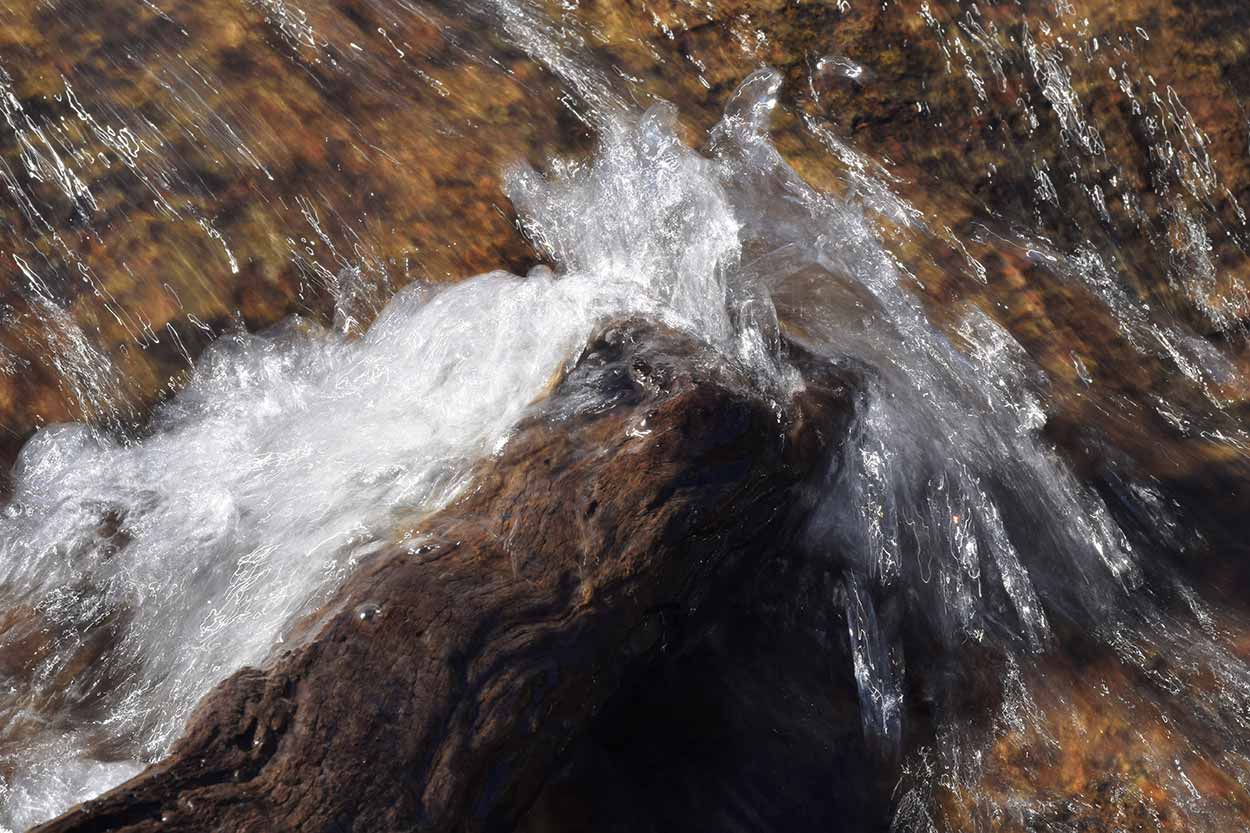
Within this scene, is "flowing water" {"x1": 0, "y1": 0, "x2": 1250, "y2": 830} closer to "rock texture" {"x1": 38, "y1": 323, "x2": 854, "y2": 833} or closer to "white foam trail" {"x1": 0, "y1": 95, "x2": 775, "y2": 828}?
"white foam trail" {"x1": 0, "y1": 95, "x2": 775, "y2": 828}

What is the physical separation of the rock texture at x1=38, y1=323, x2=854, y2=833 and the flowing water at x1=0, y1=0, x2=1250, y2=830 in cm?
17

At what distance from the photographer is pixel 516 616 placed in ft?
7.52

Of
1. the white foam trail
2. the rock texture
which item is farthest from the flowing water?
the rock texture

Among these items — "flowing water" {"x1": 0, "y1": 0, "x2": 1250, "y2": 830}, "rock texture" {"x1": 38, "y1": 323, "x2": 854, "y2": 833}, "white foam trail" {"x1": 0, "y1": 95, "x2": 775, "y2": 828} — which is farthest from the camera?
"flowing water" {"x1": 0, "y1": 0, "x2": 1250, "y2": 830}

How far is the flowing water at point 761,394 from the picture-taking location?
2.75 metres

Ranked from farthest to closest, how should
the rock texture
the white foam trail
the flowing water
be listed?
1. the flowing water
2. the white foam trail
3. the rock texture

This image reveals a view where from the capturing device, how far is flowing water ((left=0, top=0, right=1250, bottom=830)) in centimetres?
275

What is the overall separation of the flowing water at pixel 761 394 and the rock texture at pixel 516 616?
17cm

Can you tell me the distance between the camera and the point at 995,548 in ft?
10.9

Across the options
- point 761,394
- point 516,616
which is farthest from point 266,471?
point 761,394

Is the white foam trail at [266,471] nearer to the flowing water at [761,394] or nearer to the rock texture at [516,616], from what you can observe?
the flowing water at [761,394]

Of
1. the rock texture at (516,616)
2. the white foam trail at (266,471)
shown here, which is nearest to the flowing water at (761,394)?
the white foam trail at (266,471)

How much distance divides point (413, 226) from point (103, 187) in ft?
2.90

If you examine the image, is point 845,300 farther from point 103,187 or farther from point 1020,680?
point 103,187
